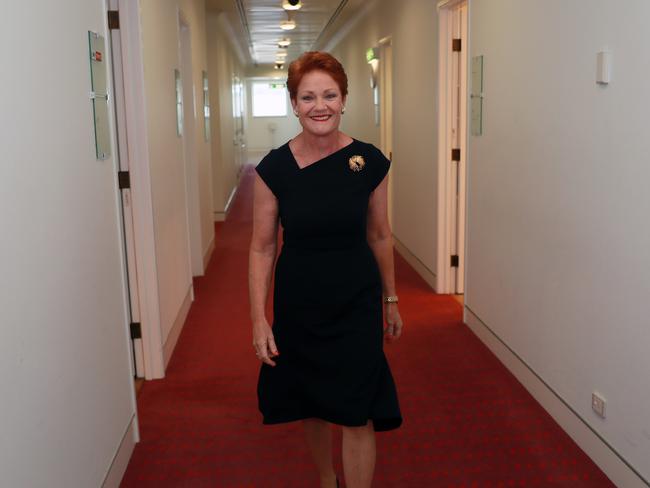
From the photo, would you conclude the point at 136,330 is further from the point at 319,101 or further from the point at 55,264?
the point at 319,101

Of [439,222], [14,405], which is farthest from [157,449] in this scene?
[439,222]

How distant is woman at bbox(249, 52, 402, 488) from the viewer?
2.31m

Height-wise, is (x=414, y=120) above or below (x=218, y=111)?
below

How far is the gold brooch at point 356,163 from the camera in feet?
7.70

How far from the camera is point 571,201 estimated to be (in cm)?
330

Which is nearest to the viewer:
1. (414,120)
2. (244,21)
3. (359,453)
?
(359,453)

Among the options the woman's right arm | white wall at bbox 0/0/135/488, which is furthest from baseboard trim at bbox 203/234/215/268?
the woman's right arm

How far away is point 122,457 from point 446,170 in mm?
3784

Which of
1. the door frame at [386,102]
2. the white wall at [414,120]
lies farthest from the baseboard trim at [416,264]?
the door frame at [386,102]

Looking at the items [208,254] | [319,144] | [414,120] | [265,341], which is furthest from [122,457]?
[208,254]

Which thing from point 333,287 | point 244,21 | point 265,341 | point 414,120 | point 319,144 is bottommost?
point 265,341

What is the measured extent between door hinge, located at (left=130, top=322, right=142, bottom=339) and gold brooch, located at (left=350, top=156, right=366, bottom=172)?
90.4 inches

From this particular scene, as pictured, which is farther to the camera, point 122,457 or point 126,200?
point 126,200

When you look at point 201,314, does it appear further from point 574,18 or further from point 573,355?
point 574,18
